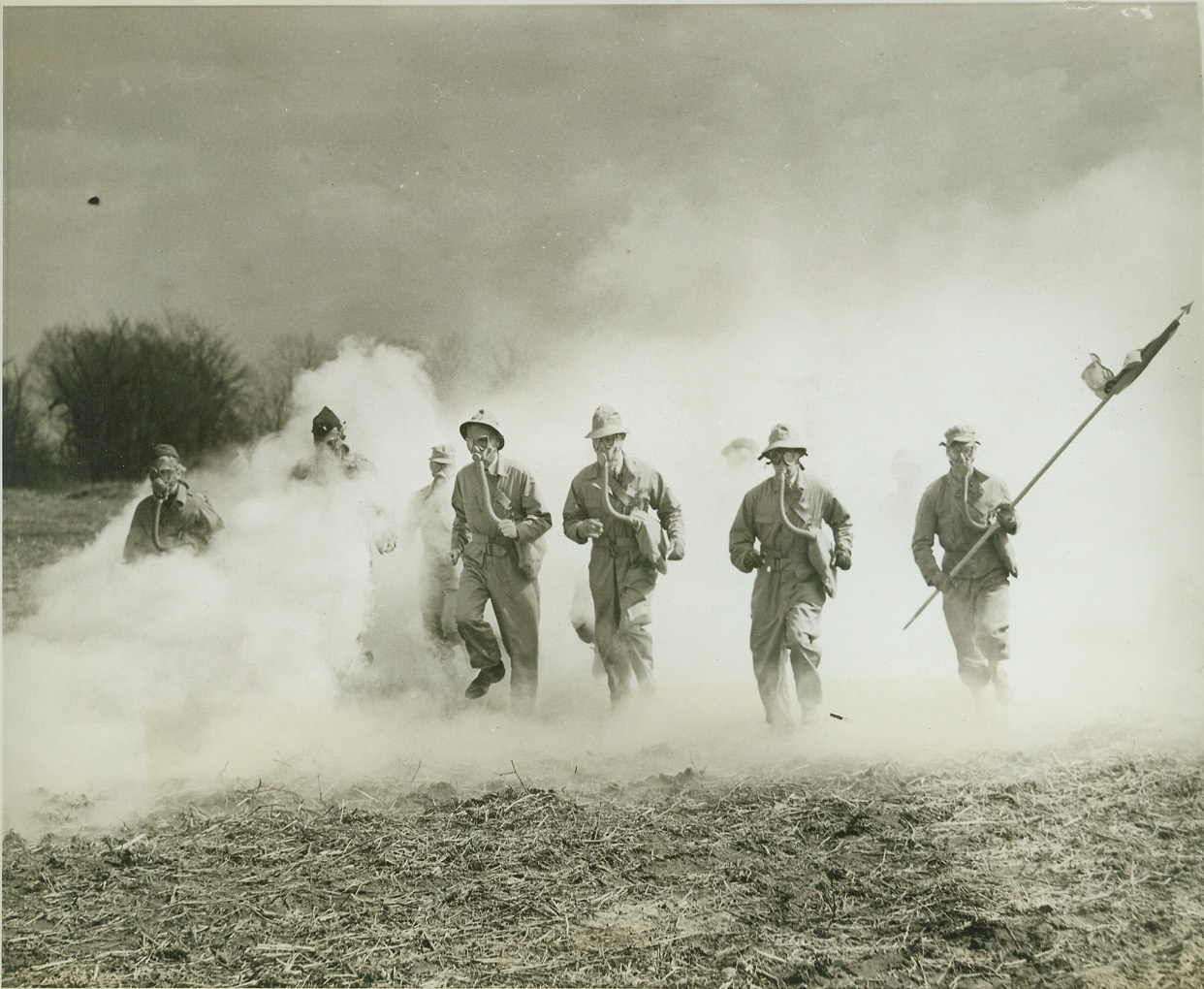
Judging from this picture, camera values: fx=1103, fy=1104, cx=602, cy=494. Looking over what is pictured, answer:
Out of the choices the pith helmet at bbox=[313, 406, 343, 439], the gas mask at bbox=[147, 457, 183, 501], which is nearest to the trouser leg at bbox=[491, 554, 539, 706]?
the pith helmet at bbox=[313, 406, 343, 439]

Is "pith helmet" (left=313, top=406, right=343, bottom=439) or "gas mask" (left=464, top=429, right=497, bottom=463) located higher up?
"pith helmet" (left=313, top=406, right=343, bottom=439)

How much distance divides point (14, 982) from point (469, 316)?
151 inches

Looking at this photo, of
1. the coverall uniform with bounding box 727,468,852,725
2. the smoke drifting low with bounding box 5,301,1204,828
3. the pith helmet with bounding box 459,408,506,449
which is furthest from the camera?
the pith helmet with bounding box 459,408,506,449

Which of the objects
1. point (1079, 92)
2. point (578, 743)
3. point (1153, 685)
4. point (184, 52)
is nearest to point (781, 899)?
point (578, 743)

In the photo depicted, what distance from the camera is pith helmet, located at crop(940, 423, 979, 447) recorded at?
19.0 ft

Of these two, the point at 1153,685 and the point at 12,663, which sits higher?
the point at 12,663

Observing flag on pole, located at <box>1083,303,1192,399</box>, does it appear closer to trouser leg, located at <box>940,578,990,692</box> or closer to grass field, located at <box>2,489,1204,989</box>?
trouser leg, located at <box>940,578,990,692</box>

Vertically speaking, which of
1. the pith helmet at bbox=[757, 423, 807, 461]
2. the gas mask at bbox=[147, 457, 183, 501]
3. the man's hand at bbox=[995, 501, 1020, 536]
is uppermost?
the gas mask at bbox=[147, 457, 183, 501]

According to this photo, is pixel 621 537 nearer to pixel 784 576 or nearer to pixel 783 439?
pixel 784 576

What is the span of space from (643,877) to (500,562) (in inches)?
68.3

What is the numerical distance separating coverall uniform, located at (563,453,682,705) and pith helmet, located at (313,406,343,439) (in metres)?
1.29

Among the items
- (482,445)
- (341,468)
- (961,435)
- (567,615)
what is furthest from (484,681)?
(961,435)

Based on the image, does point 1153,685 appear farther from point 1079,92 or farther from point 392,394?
point 392,394

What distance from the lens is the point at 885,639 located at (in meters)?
5.75
